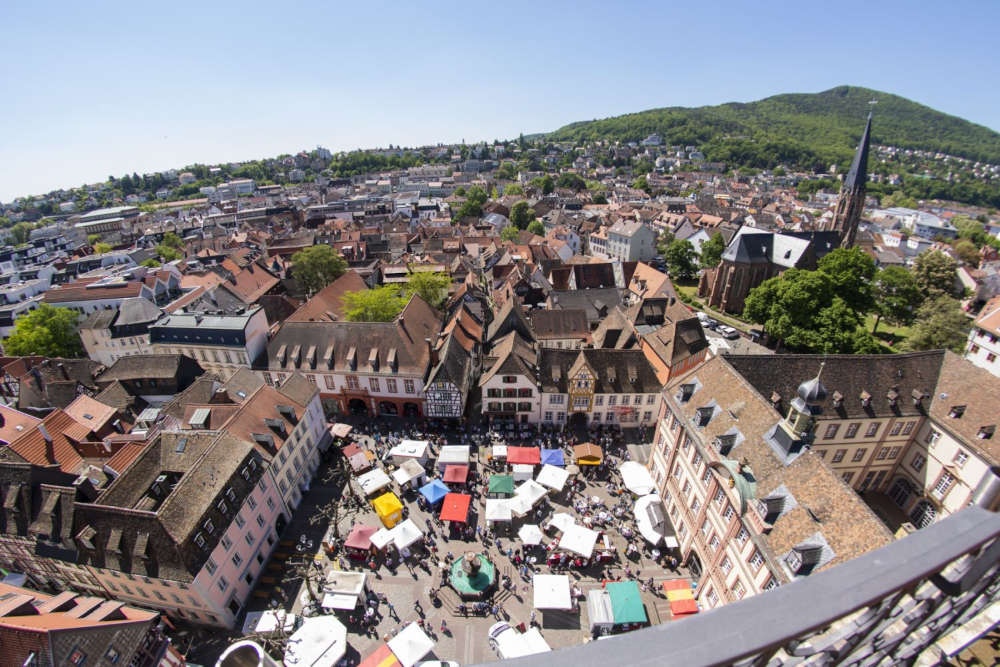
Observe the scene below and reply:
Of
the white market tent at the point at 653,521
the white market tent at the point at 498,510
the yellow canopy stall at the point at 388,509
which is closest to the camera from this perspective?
the white market tent at the point at 653,521

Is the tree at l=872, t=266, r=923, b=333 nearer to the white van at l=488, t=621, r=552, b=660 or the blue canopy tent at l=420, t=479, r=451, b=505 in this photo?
the blue canopy tent at l=420, t=479, r=451, b=505

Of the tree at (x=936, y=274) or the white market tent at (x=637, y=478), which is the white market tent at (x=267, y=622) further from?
the tree at (x=936, y=274)

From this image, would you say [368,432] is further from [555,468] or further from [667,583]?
[667,583]

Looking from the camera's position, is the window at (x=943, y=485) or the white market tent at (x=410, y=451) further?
the white market tent at (x=410, y=451)

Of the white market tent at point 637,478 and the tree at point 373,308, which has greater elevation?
the tree at point 373,308

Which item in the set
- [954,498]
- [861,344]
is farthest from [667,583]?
Answer: [861,344]

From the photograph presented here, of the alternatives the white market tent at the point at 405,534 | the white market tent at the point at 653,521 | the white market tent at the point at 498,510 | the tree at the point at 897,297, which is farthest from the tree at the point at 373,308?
the tree at the point at 897,297
